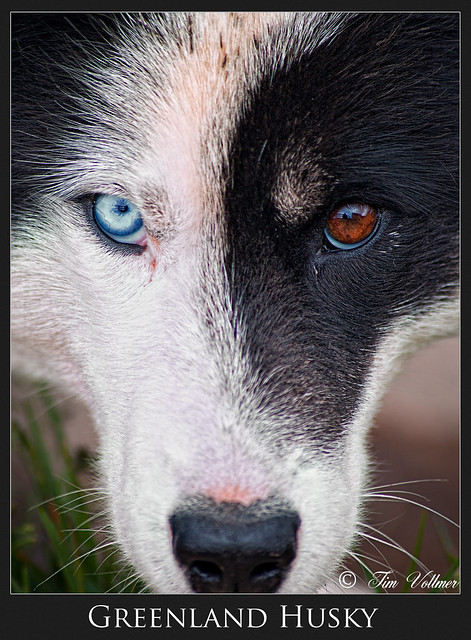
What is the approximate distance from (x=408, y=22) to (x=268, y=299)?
894 mm

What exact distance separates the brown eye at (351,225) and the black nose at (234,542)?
0.76 m

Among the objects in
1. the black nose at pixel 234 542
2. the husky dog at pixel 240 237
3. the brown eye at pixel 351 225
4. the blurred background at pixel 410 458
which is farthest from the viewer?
the blurred background at pixel 410 458

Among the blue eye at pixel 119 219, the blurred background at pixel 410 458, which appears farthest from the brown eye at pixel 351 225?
the blurred background at pixel 410 458

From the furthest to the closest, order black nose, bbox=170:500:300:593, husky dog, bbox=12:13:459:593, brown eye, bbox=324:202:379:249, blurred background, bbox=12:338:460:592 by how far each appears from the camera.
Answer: blurred background, bbox=12:338:460:592
brown eye, bbox=324:202:379:249
husky dog, bbox=12:13:459:593
black nose, bbox=170:500:300:593

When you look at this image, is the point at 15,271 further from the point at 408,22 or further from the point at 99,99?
the point at 408,22

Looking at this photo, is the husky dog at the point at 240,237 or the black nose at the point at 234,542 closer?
the black nose at the point at 234,542

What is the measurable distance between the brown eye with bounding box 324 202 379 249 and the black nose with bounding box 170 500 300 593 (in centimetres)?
76

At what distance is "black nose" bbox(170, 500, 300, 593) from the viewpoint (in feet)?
5.41

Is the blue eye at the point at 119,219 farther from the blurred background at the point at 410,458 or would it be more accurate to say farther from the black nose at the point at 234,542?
the blurred background at the point at 410,458

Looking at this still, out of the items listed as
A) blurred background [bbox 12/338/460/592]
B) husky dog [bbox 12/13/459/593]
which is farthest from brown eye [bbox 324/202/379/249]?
blurred background [bbox 12/338/460/592]

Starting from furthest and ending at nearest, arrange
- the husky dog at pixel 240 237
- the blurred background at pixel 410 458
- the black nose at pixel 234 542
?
the blurred background at pixel 410 458 < the husky dog at pixel 240 237 < the black nose at pixel 234 542

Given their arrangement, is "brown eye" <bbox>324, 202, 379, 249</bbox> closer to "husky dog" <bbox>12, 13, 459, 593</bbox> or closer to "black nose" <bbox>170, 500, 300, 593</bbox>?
"husky dog" <bbox>12, 13, 459, 593</bbox>

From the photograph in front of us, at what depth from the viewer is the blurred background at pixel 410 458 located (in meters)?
2.79

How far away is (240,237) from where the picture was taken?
76.7 inches
